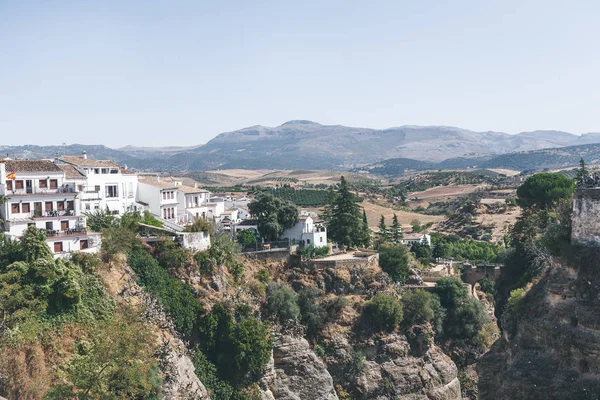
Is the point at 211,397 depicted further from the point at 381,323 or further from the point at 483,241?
the point at 483,241

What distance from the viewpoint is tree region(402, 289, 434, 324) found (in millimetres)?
48094

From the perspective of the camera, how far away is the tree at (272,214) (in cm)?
5047

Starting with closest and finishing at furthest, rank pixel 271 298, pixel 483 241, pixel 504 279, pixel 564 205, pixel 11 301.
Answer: pixel 11 301, pixel 564 205, pixel 271 298, pixel 504 279, pixel 483 241

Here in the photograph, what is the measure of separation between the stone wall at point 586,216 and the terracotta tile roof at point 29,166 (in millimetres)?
28417

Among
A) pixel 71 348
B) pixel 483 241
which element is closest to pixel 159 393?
pixel 71 348

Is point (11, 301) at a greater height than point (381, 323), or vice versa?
point (11, 301)

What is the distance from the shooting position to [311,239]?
166 ft

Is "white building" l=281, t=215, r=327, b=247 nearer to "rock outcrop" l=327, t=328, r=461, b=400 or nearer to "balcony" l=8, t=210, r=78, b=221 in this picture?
"rock outcrop" l=327, t=328, r=461, b=400

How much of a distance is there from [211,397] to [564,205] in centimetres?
2152

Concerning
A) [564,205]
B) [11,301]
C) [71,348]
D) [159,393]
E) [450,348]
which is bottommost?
[450,348]

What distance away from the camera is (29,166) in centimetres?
3897

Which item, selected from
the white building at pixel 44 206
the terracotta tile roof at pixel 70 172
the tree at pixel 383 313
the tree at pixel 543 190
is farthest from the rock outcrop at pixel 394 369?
the terracotta tile roof at pixel 70 172

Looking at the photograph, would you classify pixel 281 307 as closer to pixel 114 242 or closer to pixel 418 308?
pixel 418 308

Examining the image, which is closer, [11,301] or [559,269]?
[11,301]
